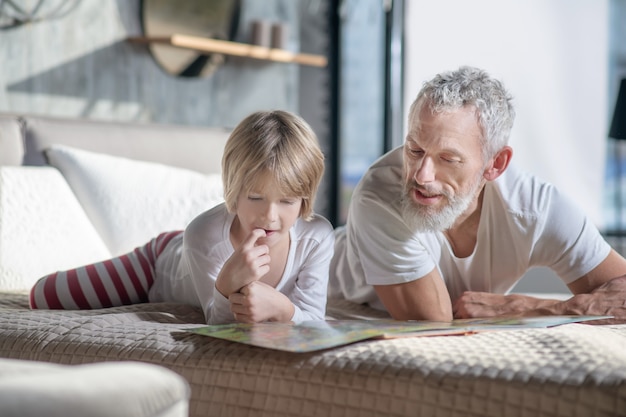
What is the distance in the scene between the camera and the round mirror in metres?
3.93

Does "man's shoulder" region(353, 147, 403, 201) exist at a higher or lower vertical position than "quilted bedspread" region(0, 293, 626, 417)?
higher

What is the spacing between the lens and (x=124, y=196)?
104 inches

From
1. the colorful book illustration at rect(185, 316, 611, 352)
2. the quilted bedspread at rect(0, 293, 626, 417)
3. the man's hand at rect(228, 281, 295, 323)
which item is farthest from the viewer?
the man's hand at rect(228, 281, 295, 323)

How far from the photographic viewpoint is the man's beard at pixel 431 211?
6.16ft

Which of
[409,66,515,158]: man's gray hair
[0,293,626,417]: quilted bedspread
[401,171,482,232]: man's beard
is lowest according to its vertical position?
[0,293,626,417]: quilted bedspread

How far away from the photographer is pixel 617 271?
2.07m

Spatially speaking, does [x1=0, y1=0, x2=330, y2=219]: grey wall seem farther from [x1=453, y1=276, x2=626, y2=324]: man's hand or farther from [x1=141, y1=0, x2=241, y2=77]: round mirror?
[x1=453, y1=276, x2=626, y2=324]: man's hand

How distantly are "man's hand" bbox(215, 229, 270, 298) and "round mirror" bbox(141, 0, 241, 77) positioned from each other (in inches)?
96.9

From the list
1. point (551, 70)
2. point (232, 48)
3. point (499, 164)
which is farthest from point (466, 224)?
point (551, 70)

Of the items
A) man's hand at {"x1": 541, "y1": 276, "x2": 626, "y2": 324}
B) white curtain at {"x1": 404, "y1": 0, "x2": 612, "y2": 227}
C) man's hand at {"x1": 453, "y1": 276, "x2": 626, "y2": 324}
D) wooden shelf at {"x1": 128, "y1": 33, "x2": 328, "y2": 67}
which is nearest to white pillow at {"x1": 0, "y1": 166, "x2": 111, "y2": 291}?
man's hand at {"x1": 453, "y1": 276, "x2": 626, "y2": 324}

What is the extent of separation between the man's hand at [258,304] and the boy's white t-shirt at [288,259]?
66 millimetres

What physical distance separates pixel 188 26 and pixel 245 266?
2724 millimetres

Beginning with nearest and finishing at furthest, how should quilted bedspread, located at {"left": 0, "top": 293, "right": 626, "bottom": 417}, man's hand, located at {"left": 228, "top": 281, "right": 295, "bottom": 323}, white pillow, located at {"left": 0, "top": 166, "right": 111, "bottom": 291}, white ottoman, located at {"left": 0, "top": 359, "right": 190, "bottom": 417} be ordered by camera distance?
white ottoman, located at {"left": 0, "top": 359, "right": 190, "bottom": 417} → quilted bedspread, located at {"left": 0, "top": 293, "right": 626, "bottom": 417} → man's hand, located at {"left": 228, "top": 281, "right": 295, "bottom": 323} → white pillow, located at {"left": 0, "top": 166, "right": 111, "bottom": 291}

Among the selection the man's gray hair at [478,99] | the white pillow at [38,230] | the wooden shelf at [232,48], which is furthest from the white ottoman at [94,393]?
the wooden shelf at [232,48]
